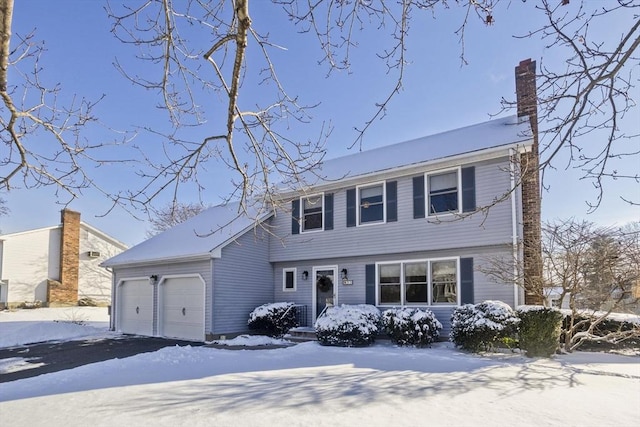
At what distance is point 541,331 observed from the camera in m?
10.2

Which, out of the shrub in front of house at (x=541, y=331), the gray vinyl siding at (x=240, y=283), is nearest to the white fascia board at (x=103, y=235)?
the gray vinyl siding at (x=240, y=283)

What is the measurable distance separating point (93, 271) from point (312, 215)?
699 inches

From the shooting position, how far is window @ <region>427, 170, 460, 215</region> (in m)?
12.9

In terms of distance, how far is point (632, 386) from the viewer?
23.5 feet

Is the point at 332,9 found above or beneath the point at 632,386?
above

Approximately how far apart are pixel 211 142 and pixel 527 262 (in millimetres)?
9111

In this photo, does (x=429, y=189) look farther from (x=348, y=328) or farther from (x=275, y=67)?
(x=275, y=67)

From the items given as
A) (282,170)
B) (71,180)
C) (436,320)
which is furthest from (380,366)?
(71,180)

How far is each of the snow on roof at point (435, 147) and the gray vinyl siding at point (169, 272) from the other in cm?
450

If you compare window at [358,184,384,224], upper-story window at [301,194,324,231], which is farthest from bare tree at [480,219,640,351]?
upper-story window at [301,194,324,231]

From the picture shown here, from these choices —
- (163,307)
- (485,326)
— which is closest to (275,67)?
Answer: (485,326)

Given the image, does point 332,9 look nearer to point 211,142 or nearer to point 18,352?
point 211,142

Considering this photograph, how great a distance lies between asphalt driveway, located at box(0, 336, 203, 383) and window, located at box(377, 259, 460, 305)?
6086mm

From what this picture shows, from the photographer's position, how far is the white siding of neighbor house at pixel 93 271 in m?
26.9
